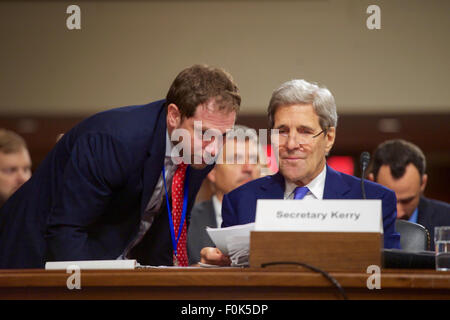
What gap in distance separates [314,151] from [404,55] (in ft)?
12.6

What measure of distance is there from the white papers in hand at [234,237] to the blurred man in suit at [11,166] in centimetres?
210

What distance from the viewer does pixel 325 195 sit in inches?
85.0

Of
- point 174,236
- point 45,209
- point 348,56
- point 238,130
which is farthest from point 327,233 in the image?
point 348,56

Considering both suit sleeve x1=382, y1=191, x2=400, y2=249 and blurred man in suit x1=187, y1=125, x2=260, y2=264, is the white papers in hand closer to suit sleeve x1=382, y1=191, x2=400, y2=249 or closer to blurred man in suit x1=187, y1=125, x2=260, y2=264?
suit sleeve x1=382, y1=191, x2=400, y2=249

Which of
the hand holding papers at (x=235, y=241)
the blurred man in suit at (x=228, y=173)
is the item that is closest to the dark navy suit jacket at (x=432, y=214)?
the blurred man in suit at (x=228, y=173)

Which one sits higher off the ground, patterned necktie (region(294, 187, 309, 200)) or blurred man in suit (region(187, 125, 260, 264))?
blurred man in suit (region(187, 125, 260, 264))

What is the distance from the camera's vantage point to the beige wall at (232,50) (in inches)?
223

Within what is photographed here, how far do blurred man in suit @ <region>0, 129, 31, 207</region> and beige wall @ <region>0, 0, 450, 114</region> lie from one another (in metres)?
2.46

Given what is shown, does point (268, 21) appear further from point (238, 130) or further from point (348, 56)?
point (238, 130)

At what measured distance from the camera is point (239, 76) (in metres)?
5.89

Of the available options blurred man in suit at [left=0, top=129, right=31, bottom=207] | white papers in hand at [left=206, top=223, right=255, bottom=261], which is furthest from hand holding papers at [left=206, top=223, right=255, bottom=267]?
blurred man in suit at [left=0, top=129, right=31, bottom=207]

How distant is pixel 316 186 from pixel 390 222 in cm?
28

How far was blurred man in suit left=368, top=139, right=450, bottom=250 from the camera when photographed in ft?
11.0

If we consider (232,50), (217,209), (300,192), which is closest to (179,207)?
(300,192)
